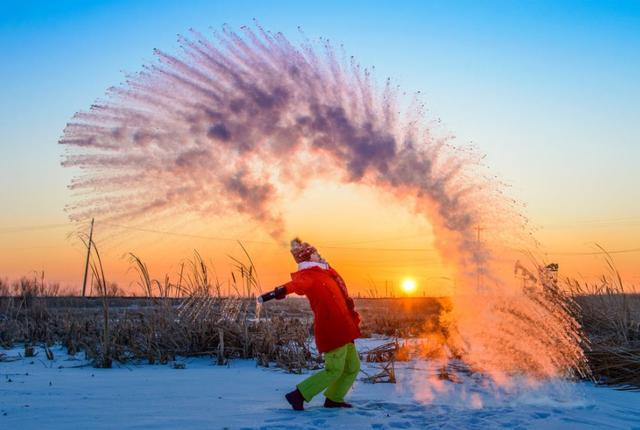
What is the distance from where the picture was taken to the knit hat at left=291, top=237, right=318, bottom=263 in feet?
25.7

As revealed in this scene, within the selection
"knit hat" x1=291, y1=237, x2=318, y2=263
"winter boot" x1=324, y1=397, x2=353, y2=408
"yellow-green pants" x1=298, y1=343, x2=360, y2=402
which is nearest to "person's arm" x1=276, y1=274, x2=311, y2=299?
"knit hat" x1=291, y1=237, x2=318, y2=263

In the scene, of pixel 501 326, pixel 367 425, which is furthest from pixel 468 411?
pixel 501 326

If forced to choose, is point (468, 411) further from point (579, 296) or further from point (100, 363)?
point (579, 296)

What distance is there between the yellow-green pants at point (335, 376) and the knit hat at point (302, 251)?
1300 mm

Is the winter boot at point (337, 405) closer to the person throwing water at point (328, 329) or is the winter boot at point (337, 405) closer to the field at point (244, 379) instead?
the person throwing water at point (328, 329)

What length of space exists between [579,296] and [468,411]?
7.31m

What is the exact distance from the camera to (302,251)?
25.7ft

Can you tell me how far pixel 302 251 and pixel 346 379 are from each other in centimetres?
173

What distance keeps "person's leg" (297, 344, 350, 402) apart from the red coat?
9 cm

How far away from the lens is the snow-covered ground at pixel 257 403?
18.7 ft

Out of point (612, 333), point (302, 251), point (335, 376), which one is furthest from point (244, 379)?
point (612, 333)

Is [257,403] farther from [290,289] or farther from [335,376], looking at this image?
[290,289]

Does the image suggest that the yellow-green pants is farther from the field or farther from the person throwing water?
the field

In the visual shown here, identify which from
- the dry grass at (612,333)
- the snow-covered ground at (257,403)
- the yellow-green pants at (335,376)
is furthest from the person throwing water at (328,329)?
the dry grass at (612,333)
